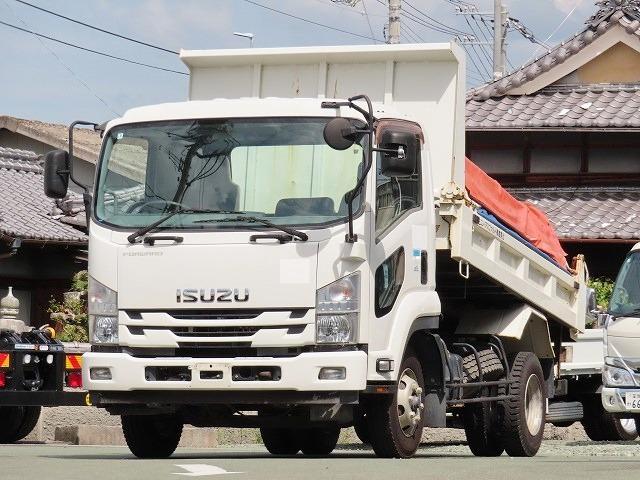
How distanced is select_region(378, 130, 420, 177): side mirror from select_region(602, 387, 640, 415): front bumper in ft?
21.1

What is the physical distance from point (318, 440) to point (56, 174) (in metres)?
4.36

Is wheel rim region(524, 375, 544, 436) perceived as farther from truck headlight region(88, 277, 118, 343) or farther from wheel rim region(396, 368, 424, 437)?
truck headlight region(88, 277, 118, 343)

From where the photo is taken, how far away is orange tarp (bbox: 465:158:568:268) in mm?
14206

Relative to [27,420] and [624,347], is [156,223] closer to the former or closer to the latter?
[27,420]

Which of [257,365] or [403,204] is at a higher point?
[403,204]

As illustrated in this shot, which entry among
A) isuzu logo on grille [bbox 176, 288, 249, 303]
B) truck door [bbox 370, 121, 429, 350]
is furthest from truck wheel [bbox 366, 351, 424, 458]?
isuzu logo on grille [bbox 176, 288, 249, 303]

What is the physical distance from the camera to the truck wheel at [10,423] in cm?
1717

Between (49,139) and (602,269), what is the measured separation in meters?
16.9

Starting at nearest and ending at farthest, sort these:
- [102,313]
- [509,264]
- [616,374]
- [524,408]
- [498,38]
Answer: [102,313]
[509,264]
[524,408]
[616,374]
[498,38]

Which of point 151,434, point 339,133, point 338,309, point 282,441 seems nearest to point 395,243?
point 338,309

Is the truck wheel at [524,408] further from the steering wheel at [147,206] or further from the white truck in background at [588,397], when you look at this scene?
the steering wheel at [147,206]

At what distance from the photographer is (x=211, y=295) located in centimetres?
1155

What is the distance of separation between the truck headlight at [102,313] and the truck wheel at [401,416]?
219 cm

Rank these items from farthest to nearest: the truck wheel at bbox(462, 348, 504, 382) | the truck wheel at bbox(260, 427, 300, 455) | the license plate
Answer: the license plate < the truck wheel at bbox(260, 427, 300, 455) < the truck wheel at bbox(462, 348, 504, 382)
